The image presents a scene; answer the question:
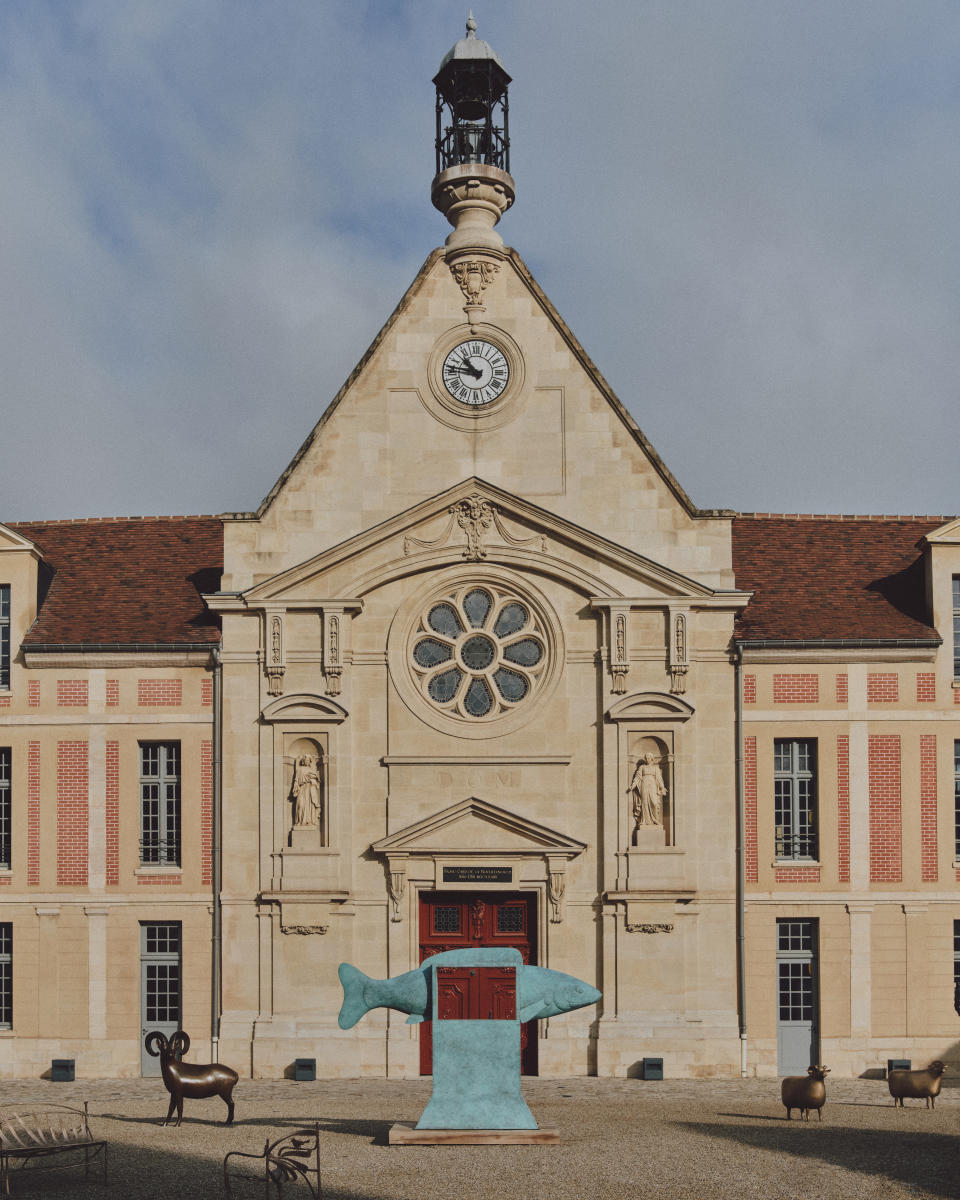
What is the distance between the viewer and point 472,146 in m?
32.5

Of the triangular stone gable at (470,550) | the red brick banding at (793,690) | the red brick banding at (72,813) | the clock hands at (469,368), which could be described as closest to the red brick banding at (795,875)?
the red brick banding at (793,690)

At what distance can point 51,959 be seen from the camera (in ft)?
99.5

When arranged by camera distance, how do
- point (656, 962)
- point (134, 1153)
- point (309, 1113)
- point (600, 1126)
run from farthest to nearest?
1. point (656, 962)
2. point (309, 1113)
3. point (600, 1126)
4. point (134, 1153)

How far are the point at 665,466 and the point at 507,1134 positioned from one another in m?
13.1

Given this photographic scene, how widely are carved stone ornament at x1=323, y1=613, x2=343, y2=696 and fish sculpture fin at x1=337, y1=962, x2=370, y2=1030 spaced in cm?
804

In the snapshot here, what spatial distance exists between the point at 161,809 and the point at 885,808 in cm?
1330

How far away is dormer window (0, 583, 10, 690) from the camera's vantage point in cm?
3130

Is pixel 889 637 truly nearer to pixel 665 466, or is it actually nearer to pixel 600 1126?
pixel 665 466

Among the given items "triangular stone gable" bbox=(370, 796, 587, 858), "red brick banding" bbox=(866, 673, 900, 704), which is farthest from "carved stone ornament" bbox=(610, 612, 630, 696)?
"red brick banding" bbox=(866, 673, 900, 704)

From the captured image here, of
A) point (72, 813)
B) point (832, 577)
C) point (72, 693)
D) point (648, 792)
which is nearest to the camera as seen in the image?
point (648, 792)

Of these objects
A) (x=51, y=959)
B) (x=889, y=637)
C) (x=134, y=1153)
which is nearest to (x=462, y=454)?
(x=889, y=637)

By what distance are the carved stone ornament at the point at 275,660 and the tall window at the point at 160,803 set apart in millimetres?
2280

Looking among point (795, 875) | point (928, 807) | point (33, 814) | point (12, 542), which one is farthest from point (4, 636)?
point (928, 807)

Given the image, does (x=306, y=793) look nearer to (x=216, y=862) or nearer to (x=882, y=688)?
(x=216, y=862)
